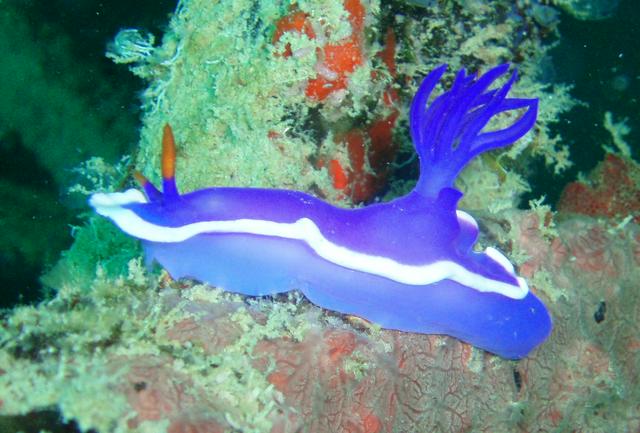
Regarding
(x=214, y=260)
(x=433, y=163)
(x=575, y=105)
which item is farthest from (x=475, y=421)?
(x=575, y=105)

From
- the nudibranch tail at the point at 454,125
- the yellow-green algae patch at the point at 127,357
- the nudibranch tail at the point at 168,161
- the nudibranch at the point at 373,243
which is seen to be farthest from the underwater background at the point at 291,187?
the nudibranch tail at the point at 454,125

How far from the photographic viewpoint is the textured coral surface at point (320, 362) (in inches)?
69.8

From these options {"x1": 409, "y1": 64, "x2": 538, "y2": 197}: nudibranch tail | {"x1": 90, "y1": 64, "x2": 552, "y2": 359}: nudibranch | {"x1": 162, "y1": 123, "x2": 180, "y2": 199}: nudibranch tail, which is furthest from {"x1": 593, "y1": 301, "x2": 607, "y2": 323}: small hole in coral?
{"x1": 162, "y1": 123, "x2": 180, "y2": 199}: nudibranch tail

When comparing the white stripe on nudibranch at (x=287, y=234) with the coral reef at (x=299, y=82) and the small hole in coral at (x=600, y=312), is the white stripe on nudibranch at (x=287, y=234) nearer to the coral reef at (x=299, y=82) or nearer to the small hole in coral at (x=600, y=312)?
the coral reef at (x=299, y=82)

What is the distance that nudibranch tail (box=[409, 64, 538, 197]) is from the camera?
2.71 meters

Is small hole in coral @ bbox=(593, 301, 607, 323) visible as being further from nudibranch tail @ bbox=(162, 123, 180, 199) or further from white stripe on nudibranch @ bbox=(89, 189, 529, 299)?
nudibranch tail @ bbox=(162, 123, 180, 199)

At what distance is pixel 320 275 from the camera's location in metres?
2.60

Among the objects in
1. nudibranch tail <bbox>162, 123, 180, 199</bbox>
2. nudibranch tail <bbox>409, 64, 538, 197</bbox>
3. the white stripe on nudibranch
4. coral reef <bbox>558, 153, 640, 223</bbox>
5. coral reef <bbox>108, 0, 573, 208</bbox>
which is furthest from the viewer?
coral reef <bbox>558, 153, 640, 223</bbox>

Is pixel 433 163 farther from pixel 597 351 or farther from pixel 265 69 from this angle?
pixel 597 351

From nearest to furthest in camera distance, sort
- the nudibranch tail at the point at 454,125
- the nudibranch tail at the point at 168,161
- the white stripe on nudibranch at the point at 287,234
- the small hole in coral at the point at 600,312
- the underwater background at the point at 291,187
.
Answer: the underwater background at the point at 291,187 → the nudibranch tail at the point at 168,161 → the white stripe on nudibranch at the point at 287,234 → the nudibranch tail at the point at 454,125 → the small hole in coral at the point at 600,312

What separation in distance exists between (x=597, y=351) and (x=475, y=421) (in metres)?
1.16

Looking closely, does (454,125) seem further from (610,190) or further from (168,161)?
(610,190)

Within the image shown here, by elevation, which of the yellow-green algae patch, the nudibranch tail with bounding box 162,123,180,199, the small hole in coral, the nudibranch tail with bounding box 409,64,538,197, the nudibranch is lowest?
the small hole in coral

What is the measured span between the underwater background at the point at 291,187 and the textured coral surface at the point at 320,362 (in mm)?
11
